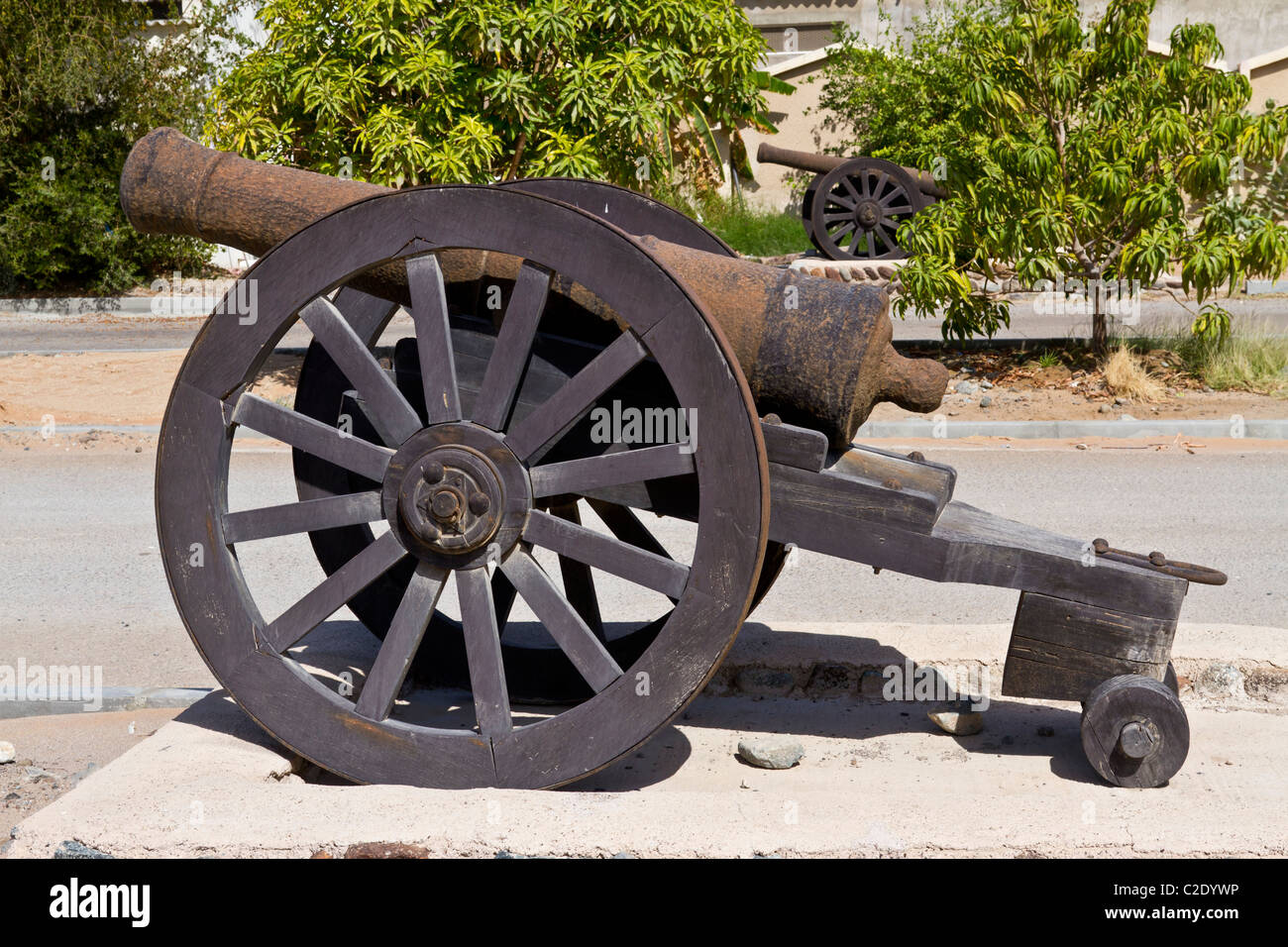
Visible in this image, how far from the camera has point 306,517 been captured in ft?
11.3

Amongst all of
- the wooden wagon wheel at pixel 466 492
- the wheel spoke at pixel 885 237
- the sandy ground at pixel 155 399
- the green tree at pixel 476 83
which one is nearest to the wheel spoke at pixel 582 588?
the wooden wagon wheel at pixel 466 492

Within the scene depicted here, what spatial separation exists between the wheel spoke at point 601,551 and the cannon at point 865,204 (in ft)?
49.3

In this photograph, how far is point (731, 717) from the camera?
4152mm

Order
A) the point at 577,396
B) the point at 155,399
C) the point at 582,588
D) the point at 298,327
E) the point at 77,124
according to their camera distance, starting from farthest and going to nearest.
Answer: the point at 77,124, the point at 298,327, the point at 155,399, the point at 582,588, the point at 577,396

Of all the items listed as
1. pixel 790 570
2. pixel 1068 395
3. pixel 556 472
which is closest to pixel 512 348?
pixel 556 472

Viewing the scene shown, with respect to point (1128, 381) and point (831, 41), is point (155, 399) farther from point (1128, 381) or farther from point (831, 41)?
point (831, 41)

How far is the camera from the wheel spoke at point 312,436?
340cm

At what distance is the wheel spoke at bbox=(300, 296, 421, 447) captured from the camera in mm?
3373

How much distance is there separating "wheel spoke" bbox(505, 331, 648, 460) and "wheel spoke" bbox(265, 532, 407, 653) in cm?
44

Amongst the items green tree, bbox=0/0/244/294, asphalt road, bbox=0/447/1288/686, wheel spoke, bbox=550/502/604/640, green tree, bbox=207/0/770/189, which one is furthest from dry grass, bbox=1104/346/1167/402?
green tree, bbox=0/0/244/294

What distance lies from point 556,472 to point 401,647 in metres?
0.61

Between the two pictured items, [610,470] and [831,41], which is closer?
[610,470]

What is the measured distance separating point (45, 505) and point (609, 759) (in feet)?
19.3

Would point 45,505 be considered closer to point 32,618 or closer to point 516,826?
point 32,618
